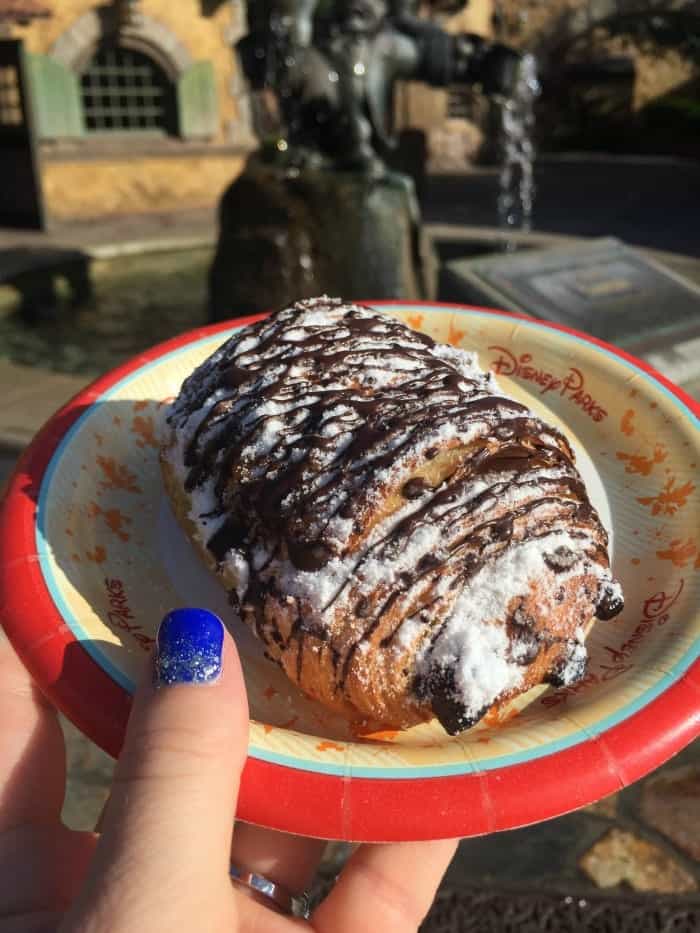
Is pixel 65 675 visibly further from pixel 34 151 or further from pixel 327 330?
pixel 34 151

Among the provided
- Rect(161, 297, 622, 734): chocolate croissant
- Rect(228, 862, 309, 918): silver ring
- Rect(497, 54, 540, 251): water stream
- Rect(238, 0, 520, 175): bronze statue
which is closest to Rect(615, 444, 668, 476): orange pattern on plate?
Rect(161, 297, 622, 734): chocolate croissant

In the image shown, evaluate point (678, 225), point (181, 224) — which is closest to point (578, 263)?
point (678, 225)

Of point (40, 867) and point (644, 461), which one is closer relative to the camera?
point (40, 867)

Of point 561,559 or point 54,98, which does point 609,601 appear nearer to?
point 561,559

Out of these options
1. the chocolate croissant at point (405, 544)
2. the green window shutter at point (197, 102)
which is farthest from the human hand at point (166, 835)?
the green window shutter at point (197, 102)

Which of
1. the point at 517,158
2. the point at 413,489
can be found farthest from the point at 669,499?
the point at 517,158

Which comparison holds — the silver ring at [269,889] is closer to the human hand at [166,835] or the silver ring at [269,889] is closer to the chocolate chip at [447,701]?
the human hand at [166,835]
